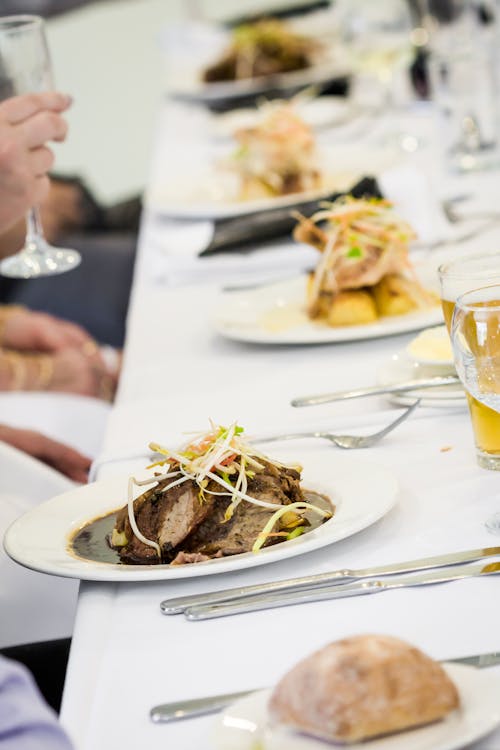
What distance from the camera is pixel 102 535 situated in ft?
3.68

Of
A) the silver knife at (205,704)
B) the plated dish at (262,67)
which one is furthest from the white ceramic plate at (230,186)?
the silver knife at (205,704)

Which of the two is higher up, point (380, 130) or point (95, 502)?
point (95, 502)

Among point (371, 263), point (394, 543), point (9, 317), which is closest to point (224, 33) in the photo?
point (9, 317)

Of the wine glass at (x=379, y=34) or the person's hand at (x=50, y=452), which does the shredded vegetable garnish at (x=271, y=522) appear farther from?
the wine glass at (x=379, y=34)

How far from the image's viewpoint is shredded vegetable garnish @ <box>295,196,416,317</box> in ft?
5.50

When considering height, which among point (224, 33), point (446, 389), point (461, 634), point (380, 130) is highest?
point (461, 634)

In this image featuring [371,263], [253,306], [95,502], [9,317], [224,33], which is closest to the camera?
[95,502]

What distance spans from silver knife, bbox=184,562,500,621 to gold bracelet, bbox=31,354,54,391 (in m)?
1.66

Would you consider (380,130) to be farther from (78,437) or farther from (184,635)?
(184,635)

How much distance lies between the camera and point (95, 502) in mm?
1192

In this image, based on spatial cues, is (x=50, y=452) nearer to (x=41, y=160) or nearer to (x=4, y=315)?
(x=41, y=160)

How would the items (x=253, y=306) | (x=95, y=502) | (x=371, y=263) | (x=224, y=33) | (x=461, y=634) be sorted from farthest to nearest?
(x=224, y=33)
(x=253, y=306)
(x=371, y=263)
(x=95, y=502)
(x=461, y=634)

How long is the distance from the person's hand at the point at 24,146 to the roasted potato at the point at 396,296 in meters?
0.48

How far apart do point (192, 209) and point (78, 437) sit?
601 millimetres
